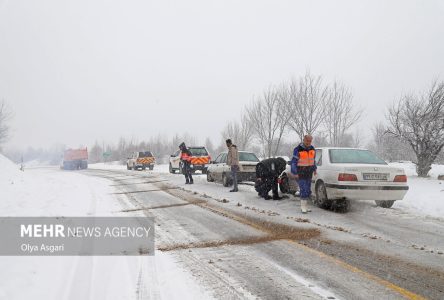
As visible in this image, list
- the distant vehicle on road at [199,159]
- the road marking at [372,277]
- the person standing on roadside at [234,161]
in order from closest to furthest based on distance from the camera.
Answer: the road marking at [372,277]
the person standing on roadside at [234,161]
the distant vehicle on road at [199,159]

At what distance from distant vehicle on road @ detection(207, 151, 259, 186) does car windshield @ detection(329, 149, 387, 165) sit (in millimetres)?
5069

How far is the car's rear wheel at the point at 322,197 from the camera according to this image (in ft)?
28.7

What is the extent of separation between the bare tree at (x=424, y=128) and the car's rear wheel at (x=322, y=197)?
1100 cm

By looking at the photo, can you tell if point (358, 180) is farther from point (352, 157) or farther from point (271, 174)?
point (271, 174)

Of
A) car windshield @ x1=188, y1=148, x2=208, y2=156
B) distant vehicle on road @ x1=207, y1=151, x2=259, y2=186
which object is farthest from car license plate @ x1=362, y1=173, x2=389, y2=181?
car windshield @ x1=188, y1=148, x2=208, y2=156

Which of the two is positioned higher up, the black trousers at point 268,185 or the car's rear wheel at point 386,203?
the black trousers at point 268,185

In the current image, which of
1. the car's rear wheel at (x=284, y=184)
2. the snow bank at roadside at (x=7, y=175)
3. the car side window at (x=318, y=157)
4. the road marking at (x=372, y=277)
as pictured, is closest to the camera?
the road marking at (x=372, y=277)

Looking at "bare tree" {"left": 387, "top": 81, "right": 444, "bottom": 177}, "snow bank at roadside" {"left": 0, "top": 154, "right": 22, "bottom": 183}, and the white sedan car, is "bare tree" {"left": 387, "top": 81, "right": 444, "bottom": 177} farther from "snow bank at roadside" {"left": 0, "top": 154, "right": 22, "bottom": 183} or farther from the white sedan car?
"snow bank at roadside" {"left": 0, "top": 154, "right": 22, "bottom": 183}

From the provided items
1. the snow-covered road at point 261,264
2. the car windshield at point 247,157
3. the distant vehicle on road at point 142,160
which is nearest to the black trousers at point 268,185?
the snow-covered road at point 261,264

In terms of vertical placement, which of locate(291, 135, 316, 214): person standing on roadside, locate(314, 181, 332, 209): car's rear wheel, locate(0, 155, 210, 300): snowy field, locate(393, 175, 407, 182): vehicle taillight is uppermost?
locate(291, 135, 316, 214): person standing on roadside

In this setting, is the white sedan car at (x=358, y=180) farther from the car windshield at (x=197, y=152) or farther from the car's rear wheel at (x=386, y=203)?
the car windshield at (x=197, y=152)

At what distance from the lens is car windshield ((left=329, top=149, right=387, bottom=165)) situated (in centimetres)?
873

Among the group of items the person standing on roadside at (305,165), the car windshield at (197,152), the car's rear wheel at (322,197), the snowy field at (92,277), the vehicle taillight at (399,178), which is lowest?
the snowy field at (92,277)

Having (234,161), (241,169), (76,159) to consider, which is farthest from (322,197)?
(76,159)
